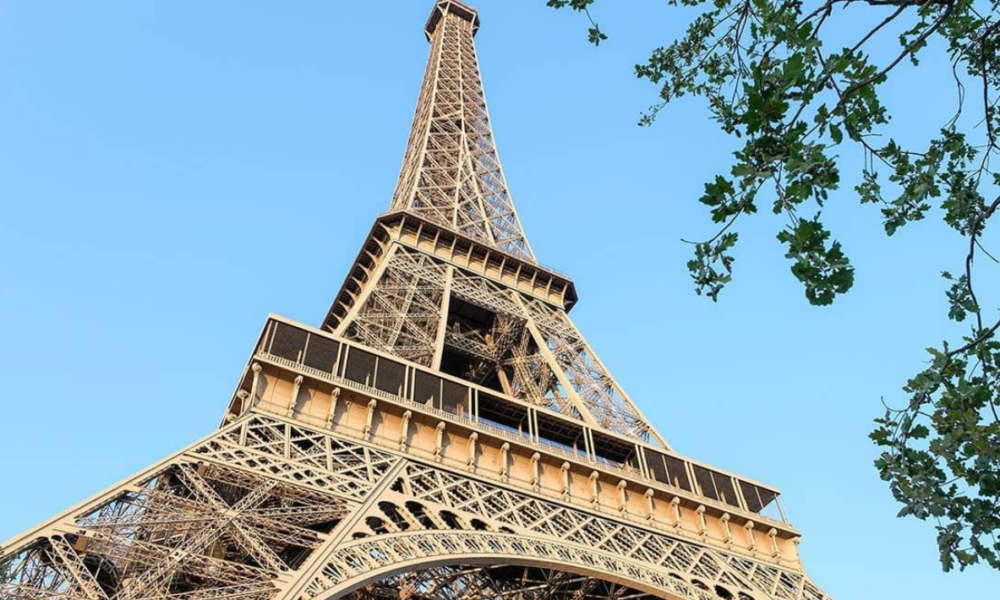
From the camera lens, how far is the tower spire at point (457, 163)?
34.9 metres

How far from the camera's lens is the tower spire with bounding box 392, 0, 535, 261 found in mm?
34875

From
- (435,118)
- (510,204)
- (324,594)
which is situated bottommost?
(324,594)

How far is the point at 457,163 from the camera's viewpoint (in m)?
39.2

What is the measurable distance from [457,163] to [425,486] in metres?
23.3

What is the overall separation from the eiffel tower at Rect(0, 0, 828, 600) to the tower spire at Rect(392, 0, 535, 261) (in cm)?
338

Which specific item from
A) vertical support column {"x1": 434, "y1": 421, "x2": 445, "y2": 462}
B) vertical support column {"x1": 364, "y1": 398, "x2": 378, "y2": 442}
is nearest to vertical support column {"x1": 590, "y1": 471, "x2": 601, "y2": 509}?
vertical support column {"x1": 434, "y1": 421, "x2": 445, "y2": 462}

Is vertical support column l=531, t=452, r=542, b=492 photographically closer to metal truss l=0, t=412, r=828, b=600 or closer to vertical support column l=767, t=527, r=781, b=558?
metal truss l=0, t=412, r=828, b=600

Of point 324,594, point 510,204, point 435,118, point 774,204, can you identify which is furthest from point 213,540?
point 435,118

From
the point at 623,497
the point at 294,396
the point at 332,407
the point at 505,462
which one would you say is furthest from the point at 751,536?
the point at 294,396

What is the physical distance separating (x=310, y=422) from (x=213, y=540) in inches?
175

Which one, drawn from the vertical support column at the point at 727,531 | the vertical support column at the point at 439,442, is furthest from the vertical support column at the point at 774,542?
the vertical support column at the point at 439,442

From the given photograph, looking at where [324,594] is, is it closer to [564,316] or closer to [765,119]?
[765,119]

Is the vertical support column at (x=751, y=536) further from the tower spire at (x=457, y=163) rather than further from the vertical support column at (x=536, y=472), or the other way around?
the tower spire at (x=457, y=163)

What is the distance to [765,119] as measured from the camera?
6.14 metres
